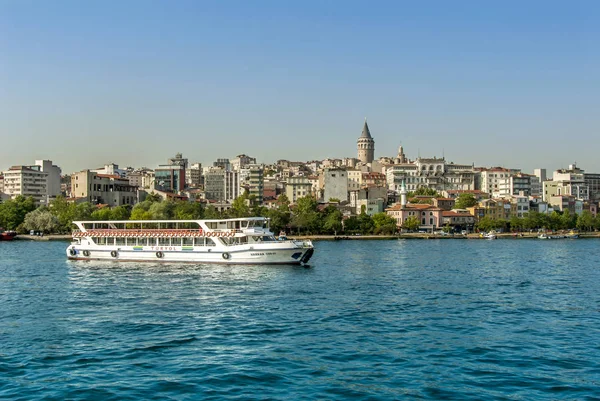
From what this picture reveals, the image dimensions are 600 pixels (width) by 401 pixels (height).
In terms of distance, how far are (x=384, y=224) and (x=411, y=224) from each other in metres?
5.55

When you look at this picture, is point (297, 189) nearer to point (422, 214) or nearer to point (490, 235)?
point (422, 214)

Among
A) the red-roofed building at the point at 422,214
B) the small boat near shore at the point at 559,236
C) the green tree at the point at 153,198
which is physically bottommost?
the small boat near shore at the point at 559,236

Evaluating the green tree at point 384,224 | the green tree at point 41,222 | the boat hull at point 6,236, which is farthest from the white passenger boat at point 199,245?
the green tree at point 384,224

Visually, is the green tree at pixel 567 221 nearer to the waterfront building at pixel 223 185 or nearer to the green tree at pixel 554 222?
the green tree at pixel 554 222

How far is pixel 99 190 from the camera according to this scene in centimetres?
12688

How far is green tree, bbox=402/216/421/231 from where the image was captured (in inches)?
4466

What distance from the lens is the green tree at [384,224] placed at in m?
109

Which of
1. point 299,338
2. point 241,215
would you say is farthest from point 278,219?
point 299,338

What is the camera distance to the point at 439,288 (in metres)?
33.5

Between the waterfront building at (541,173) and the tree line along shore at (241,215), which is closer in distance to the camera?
the tree line along shore at (241,215)

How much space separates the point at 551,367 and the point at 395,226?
93285 millimetres

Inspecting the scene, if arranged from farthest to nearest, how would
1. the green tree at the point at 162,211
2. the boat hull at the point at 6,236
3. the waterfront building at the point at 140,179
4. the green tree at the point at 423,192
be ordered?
the waterfront building at the point at 140,179 < the green tree at the point at 423,192 < the green tree at the point at 162,211 < the boat hull at the point at 6,236

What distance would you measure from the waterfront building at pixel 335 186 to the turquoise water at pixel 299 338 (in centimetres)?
10324

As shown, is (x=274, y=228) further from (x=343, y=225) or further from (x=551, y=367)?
(x=551, y=367)
